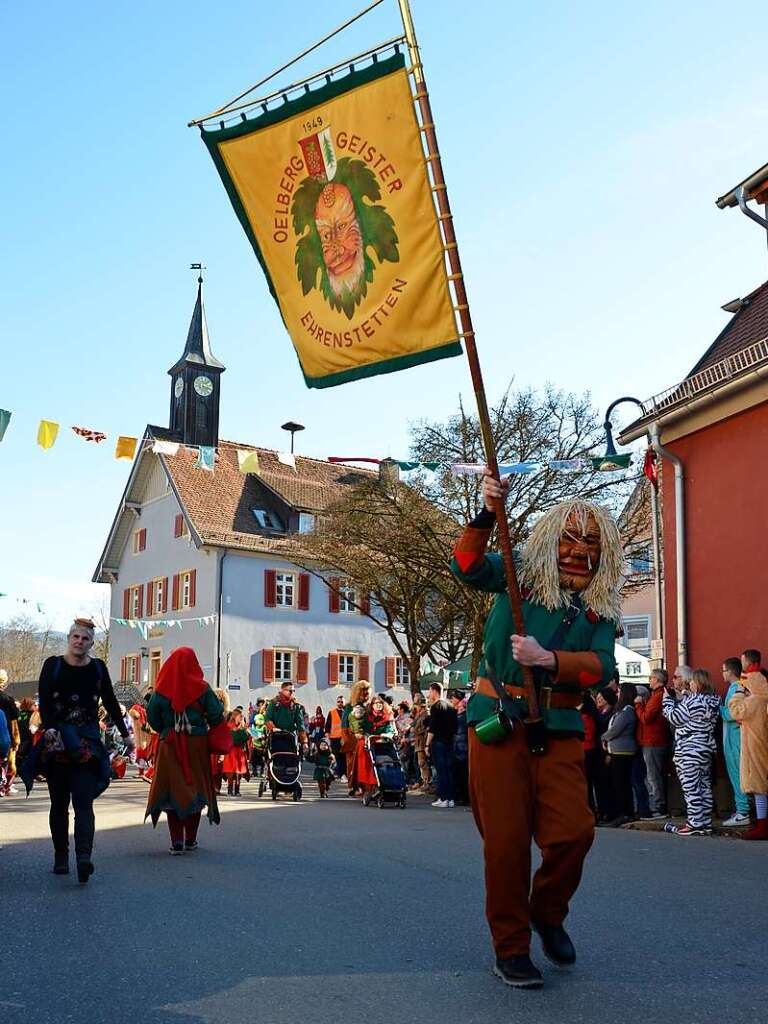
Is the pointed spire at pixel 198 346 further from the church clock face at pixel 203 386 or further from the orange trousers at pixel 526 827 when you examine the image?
the orange trousers at pixel 526 827

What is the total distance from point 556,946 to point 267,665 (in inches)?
1613

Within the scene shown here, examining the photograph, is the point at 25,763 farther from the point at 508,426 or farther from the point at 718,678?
the point at 508,426

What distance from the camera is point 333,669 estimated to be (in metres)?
47.5

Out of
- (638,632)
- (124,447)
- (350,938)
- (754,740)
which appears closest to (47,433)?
(124,447)

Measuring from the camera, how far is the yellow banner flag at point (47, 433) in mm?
23469

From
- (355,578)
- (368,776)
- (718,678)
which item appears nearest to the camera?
(718,678)

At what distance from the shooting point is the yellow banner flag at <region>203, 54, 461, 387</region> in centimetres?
606

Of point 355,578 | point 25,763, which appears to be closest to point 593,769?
point 25,763

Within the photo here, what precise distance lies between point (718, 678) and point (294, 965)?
12.3 meters

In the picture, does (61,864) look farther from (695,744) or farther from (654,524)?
(654,524)

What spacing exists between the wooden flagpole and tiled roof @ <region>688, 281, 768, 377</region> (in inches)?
441

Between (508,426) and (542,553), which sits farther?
(508,426)

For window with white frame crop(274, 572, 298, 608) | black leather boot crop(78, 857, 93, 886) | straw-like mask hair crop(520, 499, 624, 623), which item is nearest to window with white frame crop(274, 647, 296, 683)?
window with white frame crop(274, 572, 298, 608)

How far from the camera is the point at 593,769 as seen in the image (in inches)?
579
